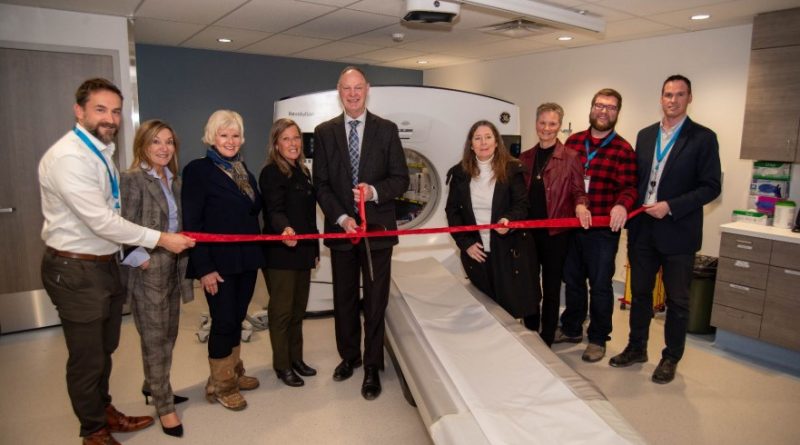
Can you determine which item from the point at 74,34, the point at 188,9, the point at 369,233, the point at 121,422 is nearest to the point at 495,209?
the point at 369,233

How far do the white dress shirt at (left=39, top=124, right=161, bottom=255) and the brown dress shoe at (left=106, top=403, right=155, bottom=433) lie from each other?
0.86 m

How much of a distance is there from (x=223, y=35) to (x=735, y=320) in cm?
480

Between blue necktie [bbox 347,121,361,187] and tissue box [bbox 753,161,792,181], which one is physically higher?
blue necktie [bbox 347,121,361,187]

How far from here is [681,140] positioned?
2.82 m

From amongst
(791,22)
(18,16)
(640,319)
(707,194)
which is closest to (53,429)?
(18,16)

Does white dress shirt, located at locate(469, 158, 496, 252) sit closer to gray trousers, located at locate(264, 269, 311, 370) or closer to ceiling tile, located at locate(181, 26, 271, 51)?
gray trousers, located at locate(264, 269, 311, 370)

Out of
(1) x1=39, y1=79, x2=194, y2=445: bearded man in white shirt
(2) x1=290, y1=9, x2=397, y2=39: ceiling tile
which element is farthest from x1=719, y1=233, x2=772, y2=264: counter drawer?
(1) x1=39, y1=79, x2=194, y2=445: bearded man in white shirt

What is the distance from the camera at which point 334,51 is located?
5.71 meters

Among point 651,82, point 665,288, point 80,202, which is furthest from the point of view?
point 651,82

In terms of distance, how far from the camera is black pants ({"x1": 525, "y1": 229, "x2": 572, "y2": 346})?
3.13 meters

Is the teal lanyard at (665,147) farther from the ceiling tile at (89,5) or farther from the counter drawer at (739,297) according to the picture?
the ceiling tile at (89,5)

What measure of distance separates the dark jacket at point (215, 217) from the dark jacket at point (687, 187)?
2.20m

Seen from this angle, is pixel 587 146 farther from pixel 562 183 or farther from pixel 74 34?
pixel 74 34

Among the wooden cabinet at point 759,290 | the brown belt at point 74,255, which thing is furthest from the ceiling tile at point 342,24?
the wooden cabinet at point 759,290
